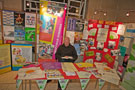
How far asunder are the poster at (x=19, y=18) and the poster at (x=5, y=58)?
95cm

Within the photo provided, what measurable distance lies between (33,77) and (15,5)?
3149mm

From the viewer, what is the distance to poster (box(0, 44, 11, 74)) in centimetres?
335

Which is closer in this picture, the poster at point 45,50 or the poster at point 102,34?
the poster at point 45,50

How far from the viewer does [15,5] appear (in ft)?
11.9

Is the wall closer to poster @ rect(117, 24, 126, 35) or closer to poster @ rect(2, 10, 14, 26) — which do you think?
poster @ rect(117, 24, 126, 35)

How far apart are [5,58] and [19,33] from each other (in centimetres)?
106

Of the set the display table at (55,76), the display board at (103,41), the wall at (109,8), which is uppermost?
the wall at (109,8)

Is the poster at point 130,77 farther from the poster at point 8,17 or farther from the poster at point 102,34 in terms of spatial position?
the poster at point 8,17

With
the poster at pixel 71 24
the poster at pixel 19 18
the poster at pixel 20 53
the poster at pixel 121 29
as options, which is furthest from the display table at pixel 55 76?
the poster at pixel 121 29

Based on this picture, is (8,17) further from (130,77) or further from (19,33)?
(130,77)

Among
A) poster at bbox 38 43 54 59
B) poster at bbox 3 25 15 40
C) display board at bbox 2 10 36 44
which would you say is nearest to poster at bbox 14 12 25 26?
display board at bbox 2 10 36 44

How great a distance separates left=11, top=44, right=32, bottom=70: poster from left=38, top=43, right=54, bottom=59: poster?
409 millimetres

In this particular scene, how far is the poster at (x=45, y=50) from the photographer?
12.4ft

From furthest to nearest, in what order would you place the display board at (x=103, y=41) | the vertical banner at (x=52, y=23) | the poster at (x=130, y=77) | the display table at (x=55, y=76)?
the display board at (x=103, y=41) → the vertical banner at (x=52, y=23) → the poster at (x=130, y=77) → the display table at (x=55, y=76)
